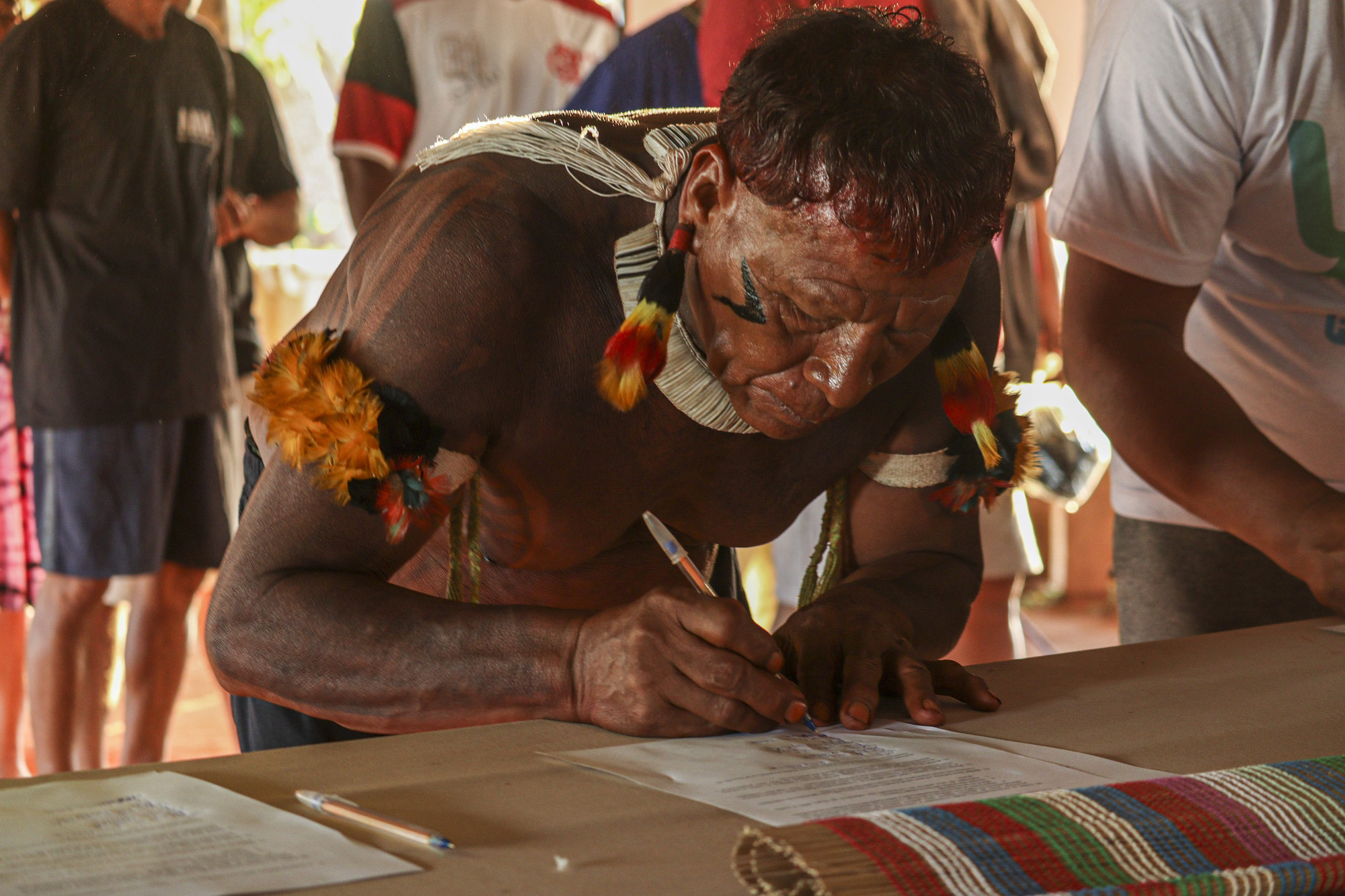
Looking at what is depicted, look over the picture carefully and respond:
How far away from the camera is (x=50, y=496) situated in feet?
9.08

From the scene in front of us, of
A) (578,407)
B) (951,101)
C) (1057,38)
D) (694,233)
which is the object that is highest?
(1057,38)

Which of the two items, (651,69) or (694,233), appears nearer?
(694,233)

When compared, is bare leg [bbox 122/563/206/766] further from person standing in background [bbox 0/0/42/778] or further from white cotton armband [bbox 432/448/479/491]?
white cotton armband [bbox 432/448/479/491]

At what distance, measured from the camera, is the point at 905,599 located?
1.35 metres

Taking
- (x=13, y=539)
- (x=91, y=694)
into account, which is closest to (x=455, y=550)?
(x=91, y=694)

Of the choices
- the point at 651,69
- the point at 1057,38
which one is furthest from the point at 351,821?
the point at 1057,38

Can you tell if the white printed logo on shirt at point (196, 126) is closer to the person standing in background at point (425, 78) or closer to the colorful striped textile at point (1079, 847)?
the person standing in background at point (425, 78)

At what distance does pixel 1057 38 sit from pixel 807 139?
452 centimetres

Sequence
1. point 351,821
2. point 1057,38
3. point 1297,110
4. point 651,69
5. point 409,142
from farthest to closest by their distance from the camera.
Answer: point 1057,38, point 409,142, point 651,69, point 1297,110, point 351,821

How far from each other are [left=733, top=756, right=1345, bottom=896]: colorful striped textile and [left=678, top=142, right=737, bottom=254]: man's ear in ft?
1.96

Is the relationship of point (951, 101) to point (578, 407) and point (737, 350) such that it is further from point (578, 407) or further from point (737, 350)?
point (578, 407)

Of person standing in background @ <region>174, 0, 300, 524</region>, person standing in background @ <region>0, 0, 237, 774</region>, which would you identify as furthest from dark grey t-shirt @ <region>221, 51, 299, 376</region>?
person standing in background @ <region>0, 0, 237, 774</region>

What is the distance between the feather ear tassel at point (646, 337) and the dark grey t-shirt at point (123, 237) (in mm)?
1543

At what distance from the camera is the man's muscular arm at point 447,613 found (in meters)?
1.05
